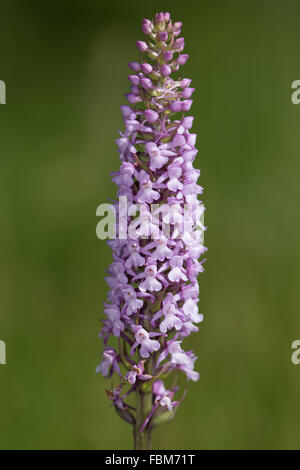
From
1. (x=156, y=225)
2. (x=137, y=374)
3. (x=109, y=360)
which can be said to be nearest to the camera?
(x=156, y=225)

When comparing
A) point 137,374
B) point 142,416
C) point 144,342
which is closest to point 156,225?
point 144,342

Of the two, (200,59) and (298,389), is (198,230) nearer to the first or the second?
(298,389)

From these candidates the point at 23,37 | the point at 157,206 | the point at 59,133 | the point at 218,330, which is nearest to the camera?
the point at 157,206

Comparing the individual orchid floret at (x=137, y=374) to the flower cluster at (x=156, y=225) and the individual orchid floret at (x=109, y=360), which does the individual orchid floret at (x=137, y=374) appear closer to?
the flower cluster at (x=156, y=225)

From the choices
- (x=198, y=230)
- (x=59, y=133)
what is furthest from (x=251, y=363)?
(x=59, y=133)

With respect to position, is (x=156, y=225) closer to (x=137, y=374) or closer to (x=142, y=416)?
(x=137, y=374)

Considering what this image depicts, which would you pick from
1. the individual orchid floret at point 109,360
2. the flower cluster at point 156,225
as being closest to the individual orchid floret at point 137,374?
the flower cluster at point 156,225
